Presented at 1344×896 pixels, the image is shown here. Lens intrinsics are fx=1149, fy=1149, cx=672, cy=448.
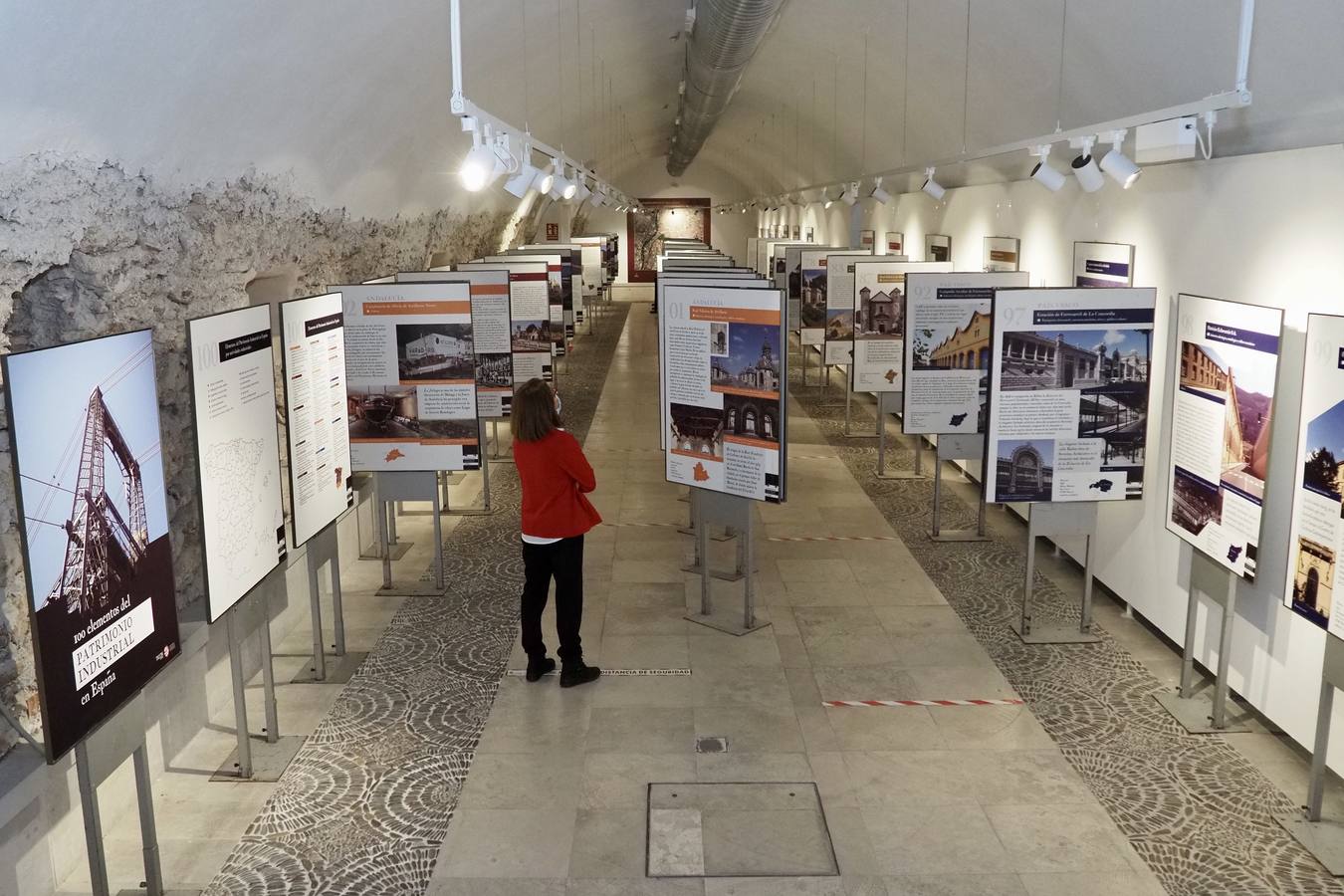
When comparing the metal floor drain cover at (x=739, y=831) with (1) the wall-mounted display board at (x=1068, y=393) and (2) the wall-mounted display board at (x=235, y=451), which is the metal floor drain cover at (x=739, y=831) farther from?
(1) the wall-mounted display board at (x=1068, y=393)

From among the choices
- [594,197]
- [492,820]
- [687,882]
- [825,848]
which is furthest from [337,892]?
[594,197]

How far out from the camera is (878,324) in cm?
1165

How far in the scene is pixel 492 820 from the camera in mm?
5223

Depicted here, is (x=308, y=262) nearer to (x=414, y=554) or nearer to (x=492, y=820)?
(x=414, y=554)

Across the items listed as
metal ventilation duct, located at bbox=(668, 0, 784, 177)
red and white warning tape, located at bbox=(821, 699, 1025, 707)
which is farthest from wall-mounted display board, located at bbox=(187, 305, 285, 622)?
metal ventilation duct, located at bbox=(668, 0, 784, 177)

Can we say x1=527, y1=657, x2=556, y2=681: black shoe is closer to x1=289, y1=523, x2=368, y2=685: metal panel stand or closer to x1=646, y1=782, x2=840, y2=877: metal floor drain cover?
x1=289, y1=523, x2=368, y2=685: metal panel stand

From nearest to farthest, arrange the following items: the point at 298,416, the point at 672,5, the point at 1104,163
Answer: the point at 298,416
the point at 1104,163
the point at 672,5

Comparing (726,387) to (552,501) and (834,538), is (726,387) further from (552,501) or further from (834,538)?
(834,538)

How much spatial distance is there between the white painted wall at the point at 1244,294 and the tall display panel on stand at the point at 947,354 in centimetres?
96

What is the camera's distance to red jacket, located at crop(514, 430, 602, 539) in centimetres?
627

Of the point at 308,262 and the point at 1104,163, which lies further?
the point at 308,262

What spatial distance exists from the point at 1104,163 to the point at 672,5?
660 cm

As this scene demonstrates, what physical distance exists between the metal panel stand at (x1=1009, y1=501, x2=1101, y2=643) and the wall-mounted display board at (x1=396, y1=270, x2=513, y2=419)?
4.83 meters

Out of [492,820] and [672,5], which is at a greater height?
[672,5]
